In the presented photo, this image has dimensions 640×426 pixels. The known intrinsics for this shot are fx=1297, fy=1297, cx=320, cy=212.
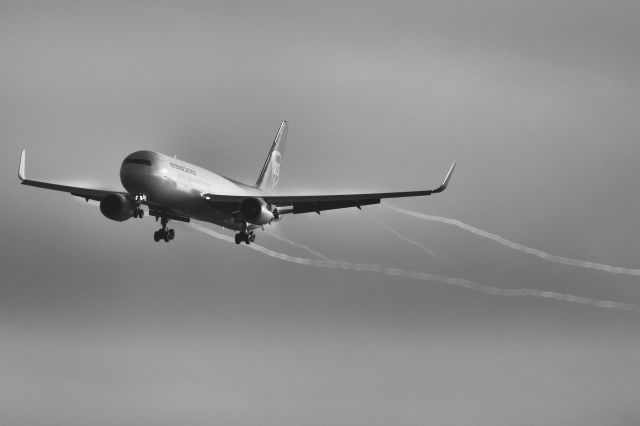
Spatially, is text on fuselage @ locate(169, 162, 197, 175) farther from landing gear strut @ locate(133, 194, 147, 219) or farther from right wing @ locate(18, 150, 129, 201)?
right wing @ locate(18, 150, 129, 201)

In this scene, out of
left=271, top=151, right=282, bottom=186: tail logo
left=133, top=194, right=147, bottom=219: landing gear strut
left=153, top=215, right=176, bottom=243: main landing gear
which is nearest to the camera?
left=133, top=194, right=147, bottom=219: landing gear strut

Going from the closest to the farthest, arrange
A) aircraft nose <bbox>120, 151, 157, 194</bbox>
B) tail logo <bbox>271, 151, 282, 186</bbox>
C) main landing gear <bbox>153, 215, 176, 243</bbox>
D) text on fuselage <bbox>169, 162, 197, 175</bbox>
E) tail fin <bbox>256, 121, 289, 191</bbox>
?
aircraft nose <bbox>120, 151, 157, 194</bbox>
text on fuselage <bbox>169, 162, 197, 175</bbox>
main landing gear <bbox>153, 215, 176, 243</bbox>
tail fin <bbox>256, 121, 289, 191</bbox>
tail logo <bbox>271, 151, 282, 186</bbox>

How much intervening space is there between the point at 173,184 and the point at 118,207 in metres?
3.97

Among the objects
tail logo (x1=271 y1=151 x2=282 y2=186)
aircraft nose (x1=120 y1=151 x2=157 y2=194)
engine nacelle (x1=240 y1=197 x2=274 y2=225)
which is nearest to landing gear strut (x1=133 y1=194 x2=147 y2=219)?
aircraft nose (x1=120 y1=151 x2=157 y2=194)

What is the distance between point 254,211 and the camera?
87188 millimetres

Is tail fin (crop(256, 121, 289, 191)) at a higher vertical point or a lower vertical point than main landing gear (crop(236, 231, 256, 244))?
higher

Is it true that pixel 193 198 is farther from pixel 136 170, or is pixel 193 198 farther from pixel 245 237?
pixel 245 237

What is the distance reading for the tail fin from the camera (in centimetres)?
10831

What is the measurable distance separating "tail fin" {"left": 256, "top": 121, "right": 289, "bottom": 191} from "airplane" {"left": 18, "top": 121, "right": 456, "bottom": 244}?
473 inches


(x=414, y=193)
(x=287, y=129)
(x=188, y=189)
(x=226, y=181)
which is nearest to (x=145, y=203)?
(x=188, y=189)

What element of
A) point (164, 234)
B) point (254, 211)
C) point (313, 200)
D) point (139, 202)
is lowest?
point (164, 234)

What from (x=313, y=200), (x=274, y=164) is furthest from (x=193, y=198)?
(x=274, y=164)

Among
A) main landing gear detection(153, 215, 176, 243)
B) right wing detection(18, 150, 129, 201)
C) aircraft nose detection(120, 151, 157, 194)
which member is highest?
aircraft nose detection(120, 151, 157, 194)

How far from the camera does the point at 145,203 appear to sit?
3334 inches
